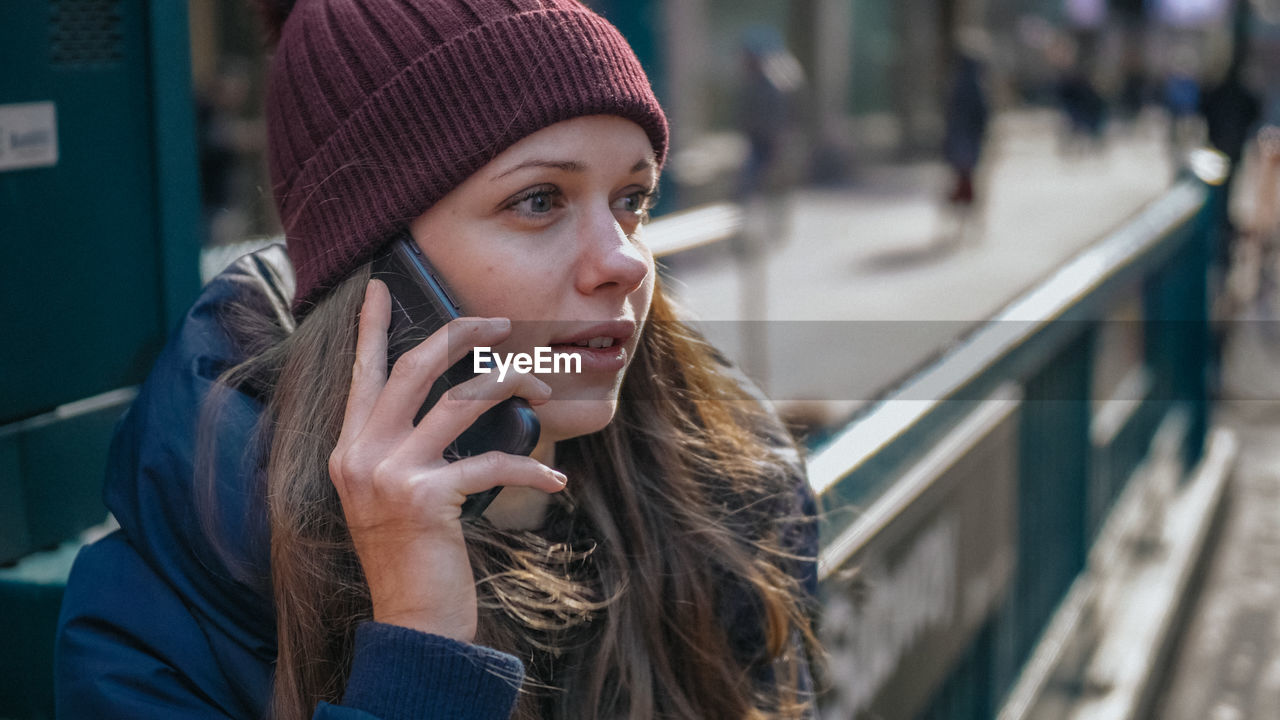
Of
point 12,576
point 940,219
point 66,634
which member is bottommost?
point 940,219

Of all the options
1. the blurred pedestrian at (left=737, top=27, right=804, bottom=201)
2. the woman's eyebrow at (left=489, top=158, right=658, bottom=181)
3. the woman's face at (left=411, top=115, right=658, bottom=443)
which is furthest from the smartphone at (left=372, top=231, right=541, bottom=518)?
the blurred pedestrian at (left=737, top=27, right=804, bottom=201)

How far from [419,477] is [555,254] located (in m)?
0.34

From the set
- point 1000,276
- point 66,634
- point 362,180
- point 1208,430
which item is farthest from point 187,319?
point 1000,276

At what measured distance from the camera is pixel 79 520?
1.94 meters

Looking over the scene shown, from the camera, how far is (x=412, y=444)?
1199 mm

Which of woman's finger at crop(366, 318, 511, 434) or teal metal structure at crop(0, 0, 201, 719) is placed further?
teal metal structure at crop(0, 0, 201, 719)

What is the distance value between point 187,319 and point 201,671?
1.52ft

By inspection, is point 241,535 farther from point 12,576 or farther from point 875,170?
point 875,170

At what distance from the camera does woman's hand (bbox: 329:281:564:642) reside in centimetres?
120

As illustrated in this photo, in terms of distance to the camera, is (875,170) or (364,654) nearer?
(364,654)

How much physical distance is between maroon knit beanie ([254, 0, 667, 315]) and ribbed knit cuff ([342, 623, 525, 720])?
0.48m

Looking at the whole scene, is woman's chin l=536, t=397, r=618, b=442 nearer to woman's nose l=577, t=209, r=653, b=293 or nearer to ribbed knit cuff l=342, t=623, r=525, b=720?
woman's nose l=577, t=209, r=653, b=293

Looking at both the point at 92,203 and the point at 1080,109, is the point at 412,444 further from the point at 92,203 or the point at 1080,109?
the point at 1080,109

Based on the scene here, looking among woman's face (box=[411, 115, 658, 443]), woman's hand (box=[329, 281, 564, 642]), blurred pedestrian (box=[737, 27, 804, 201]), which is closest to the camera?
woman's hand (box=[329, 281, 564, 642])
